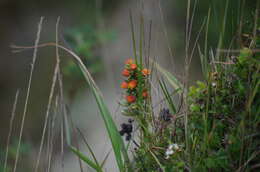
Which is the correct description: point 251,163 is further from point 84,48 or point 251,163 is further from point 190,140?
point 84,48

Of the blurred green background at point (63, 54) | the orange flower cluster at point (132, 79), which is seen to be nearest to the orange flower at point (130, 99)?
A: the orange flower cluster at point (132, 79)

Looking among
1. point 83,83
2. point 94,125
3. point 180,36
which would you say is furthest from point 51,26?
point 180,36

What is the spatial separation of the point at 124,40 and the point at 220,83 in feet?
8.72

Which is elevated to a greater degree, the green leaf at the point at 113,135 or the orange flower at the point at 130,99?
the orange flower at the point at 130,99

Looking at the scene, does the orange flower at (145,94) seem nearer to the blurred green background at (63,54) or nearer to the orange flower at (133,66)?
the orange flower at (133,66)

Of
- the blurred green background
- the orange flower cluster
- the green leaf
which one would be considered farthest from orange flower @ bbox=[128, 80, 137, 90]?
the blurred green background

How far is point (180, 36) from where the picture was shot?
2994 millimetres

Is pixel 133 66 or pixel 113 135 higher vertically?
pixel 133 66

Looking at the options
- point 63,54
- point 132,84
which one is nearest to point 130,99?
point 132,84

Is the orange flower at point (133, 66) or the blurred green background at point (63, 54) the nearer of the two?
the orange flower at point (133, 66)

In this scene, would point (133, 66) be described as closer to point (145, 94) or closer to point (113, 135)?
point (145, 94)

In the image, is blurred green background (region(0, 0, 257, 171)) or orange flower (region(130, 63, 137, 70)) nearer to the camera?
orange flower (region(130, 63, 137, 70))

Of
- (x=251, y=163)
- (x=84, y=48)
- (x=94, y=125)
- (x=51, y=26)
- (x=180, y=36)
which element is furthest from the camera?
(x=51, y=26)

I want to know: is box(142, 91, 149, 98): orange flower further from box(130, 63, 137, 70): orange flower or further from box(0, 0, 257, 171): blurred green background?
box(0, 0, 257, 171): blurred green background
